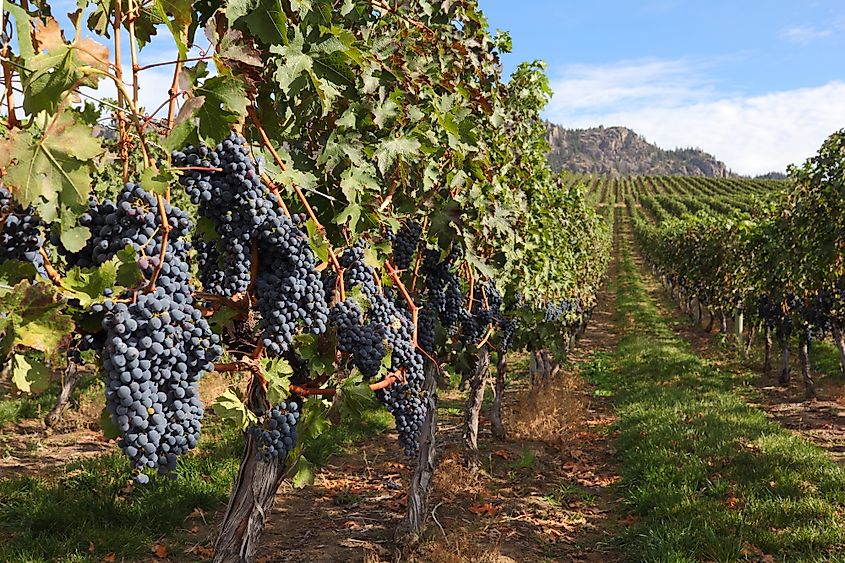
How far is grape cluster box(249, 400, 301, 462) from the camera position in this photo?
8.33ft

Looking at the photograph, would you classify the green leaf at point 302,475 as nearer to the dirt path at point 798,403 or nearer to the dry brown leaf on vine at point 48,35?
the dry brown leaf on vine at point 48,35

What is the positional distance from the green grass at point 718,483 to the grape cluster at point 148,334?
4.61 meters

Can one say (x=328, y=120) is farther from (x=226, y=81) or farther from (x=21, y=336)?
(x=21, y=336)

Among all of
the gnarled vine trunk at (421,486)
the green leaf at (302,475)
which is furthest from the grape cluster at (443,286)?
the green leaf at (302,475)

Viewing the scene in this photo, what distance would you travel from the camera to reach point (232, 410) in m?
2.43

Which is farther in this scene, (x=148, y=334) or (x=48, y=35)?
(x=148, y=334)

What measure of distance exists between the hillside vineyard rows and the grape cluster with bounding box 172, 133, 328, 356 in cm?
1

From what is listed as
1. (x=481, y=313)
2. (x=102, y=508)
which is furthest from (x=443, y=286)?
(x=102, y=508)

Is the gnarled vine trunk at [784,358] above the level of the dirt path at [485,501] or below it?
above

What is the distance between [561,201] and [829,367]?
7820mm

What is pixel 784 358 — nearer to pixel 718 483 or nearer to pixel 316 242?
pixel 718 483

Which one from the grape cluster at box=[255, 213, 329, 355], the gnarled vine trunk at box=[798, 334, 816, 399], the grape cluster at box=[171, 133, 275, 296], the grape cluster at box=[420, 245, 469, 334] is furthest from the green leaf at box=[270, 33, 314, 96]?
the gnarled vine trunk at box=[798, 334, 816, 399]

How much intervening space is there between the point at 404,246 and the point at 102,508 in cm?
447

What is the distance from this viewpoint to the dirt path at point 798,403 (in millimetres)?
9352
